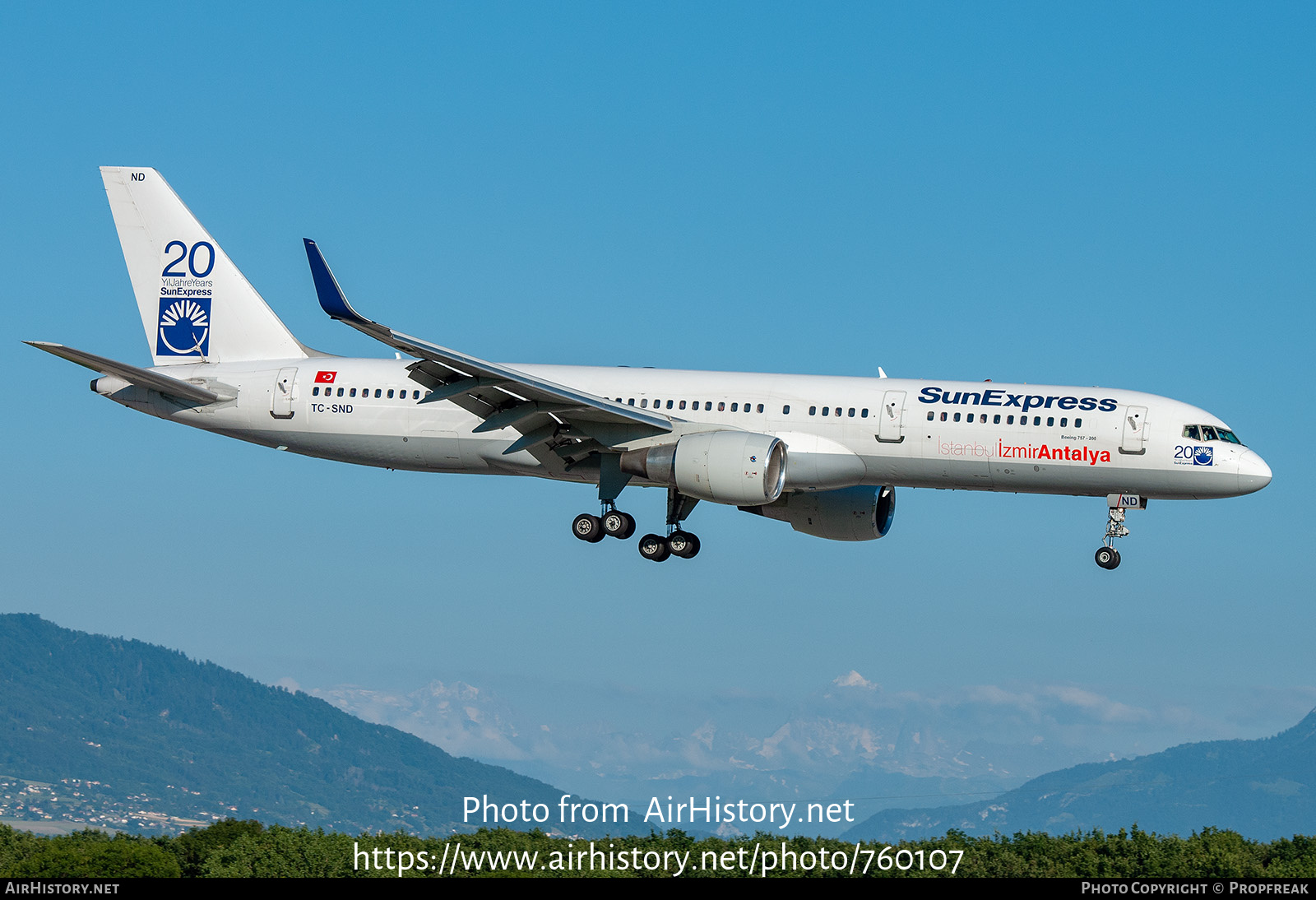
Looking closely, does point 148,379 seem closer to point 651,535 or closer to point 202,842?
point 651,535

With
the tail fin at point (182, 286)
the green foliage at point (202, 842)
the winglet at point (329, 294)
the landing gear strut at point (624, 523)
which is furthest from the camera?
the green foliage at point (202, 842)

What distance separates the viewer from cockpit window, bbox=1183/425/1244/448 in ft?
143

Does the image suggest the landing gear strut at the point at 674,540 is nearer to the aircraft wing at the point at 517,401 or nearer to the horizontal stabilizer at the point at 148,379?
the aircraft wing at the point at 517,401

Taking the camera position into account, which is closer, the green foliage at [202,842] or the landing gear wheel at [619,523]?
the landing gear wheel at [619,523]

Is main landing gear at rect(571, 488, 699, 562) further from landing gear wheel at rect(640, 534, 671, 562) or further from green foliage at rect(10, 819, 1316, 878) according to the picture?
green foliage at rect(10, 819, 1316, 878)

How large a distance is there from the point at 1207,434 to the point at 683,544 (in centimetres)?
1597

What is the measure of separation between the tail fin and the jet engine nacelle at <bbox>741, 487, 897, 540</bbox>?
17.3 m

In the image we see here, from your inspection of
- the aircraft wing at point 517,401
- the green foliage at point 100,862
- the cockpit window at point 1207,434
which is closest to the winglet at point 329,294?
the aircraft wing at point 517,401

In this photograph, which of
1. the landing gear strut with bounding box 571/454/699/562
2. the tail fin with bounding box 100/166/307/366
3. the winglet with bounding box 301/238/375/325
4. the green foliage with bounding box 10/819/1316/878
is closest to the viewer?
the winglet with bounding box 301/238/375/325

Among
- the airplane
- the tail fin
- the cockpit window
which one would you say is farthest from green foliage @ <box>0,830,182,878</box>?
the cockpit window

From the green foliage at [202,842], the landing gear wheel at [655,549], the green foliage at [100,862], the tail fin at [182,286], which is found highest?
the tail fin at [182,286]

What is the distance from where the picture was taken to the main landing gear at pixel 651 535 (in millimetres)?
48656

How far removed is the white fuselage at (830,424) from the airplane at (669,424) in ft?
0.18

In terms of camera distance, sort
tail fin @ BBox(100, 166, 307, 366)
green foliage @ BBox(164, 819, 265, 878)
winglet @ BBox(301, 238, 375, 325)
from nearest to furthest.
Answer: winglet @ BBox(301, 238, 375, 325)
tail fin @ BBox(100, 166, 307, 366)
green foliage @ BBox(164, 819, 265, 878)
